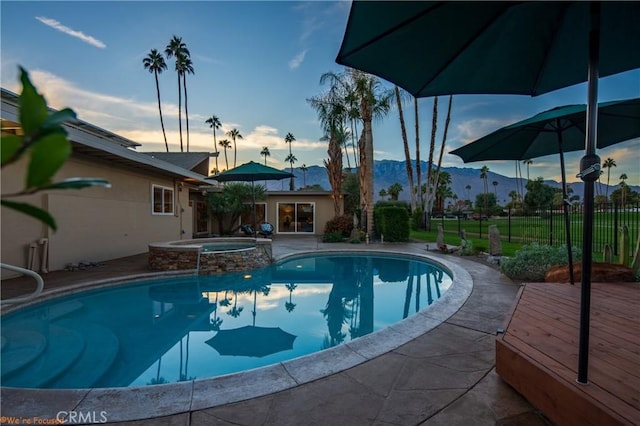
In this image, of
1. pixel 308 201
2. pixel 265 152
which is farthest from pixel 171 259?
pixel 265 152

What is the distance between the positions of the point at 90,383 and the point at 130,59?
32.9 feet

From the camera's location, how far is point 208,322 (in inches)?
227

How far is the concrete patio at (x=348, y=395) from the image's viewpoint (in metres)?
2.41

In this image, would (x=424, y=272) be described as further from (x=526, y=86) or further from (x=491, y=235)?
(x=526, y=86)

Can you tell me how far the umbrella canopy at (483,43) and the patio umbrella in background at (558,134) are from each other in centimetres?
108

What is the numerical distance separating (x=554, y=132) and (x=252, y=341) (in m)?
5.58

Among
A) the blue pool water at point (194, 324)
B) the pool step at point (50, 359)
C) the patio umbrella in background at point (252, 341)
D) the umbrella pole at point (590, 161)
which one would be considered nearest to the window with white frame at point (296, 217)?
the blue pool water at point (194, 324)

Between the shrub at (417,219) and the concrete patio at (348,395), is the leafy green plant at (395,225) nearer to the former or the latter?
the shrub at (417,219)

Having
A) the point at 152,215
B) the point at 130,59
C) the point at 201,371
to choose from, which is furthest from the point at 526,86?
the point at 152,215

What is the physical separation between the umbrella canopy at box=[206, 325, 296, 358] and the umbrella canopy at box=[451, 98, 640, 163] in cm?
404

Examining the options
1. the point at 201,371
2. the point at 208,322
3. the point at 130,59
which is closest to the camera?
the point at 201,371

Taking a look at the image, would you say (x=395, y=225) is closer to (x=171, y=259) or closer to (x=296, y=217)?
(x=296, y=217)

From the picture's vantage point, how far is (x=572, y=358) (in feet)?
7.80

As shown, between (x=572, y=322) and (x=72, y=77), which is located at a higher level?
(x=72, y=77)
